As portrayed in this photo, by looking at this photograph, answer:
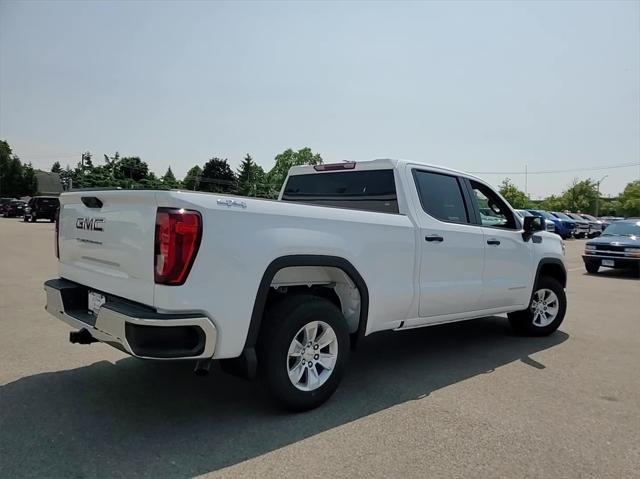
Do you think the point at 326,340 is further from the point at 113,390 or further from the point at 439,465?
the point at 113,390

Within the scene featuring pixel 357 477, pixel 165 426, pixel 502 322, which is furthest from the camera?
pixel 502 322

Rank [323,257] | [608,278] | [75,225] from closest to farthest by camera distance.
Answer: [323,257] → [75,225] → [608,278]

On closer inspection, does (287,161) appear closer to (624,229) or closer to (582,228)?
(582,228)

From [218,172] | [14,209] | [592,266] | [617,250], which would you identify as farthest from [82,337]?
[218,172]

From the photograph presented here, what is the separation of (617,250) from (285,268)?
13.5 metres

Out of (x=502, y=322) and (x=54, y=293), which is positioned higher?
(x=54, y=293)

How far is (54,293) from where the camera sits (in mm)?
4047

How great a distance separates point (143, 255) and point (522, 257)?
448cm

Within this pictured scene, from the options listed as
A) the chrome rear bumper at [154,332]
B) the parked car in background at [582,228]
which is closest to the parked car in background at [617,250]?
the chrome rear bumper at [154,332]

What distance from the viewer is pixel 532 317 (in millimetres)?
6539

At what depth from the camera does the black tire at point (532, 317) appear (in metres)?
6.50

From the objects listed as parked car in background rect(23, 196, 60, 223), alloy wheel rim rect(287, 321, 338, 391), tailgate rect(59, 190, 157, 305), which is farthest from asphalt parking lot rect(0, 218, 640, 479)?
parked car in background rect(23, 196, 60, 223)

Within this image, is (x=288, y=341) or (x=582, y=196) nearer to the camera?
(x=288, y=341)

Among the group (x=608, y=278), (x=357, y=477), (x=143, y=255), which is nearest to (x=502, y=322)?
(x=357, y=477)
